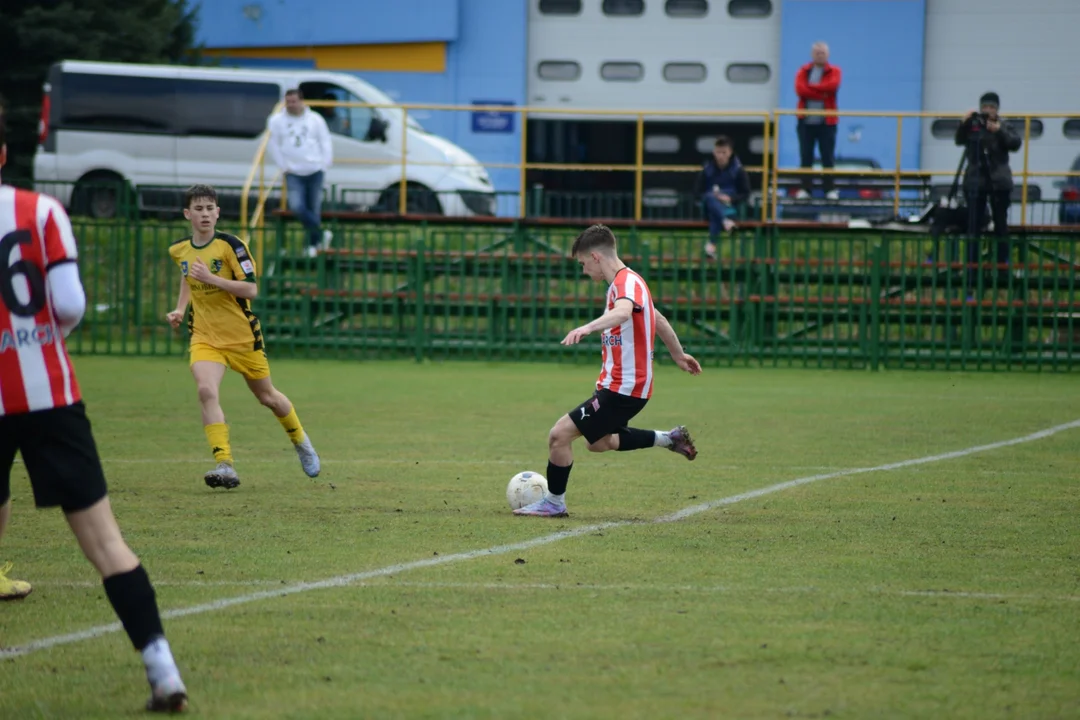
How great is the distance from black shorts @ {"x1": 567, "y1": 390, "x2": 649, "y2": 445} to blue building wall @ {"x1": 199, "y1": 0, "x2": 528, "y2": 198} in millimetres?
20029

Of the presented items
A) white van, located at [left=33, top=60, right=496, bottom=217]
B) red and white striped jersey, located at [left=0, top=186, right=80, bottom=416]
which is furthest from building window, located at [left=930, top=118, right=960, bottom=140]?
red and white striped jersey, located at [left=0, top=186, right=80, bottom=416]

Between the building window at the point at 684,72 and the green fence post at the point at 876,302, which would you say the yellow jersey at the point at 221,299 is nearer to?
the green fence post at the point at 876,302

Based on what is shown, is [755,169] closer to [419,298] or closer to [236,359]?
[419,298]

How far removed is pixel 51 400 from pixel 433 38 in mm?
25482

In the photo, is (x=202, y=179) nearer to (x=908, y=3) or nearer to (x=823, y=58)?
(x=823, y=58)

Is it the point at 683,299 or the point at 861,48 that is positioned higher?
the point at 861,48

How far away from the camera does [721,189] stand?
21.0 m

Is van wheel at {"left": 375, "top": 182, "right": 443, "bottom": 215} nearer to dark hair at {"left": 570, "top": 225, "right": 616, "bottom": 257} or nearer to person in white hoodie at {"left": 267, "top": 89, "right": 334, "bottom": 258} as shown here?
person in white hoodie at {"left": 267, "top": 89, "right": 334, "bottom": 258}

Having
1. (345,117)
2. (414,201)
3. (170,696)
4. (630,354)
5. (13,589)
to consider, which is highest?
(345,117)

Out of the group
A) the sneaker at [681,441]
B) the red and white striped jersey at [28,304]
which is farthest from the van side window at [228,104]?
the red and white striped jersey at [28,304]

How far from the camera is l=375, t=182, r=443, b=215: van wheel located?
24391mm

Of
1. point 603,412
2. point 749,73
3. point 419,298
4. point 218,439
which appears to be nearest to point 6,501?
point 603,412

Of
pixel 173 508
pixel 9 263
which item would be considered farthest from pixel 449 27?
pixel 9 263

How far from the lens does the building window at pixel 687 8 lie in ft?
92.9
